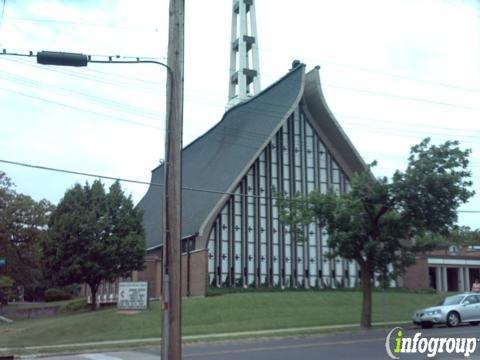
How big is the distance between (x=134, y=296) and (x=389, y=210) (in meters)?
12.9

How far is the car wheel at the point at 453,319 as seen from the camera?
2533cm

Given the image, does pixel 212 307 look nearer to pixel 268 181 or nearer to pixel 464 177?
pixel 464 177

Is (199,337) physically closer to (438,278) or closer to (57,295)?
(438,278)

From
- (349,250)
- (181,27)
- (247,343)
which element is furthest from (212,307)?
(181,27)

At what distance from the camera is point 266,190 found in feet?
165

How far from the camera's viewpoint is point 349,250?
87.2 ft

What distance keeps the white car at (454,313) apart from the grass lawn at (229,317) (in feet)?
14.5

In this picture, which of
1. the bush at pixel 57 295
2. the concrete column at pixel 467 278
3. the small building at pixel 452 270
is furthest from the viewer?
the bush at pixel 57 295

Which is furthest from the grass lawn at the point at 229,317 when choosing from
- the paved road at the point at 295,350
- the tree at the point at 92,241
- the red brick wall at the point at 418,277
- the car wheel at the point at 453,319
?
the red brick wall at the point at 418,277

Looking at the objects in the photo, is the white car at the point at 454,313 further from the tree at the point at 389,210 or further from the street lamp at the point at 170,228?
the street lamp at the point at 170,228

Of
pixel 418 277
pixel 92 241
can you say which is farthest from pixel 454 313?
pixel 418 277

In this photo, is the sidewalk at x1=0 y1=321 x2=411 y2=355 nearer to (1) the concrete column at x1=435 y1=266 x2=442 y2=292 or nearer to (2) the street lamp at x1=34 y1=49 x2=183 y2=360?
(2) the street lamp at x1=34 y1=49 x2=183 y2=360

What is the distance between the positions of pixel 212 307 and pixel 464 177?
14858mm

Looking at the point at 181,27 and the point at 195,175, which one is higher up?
the point at 195,175
